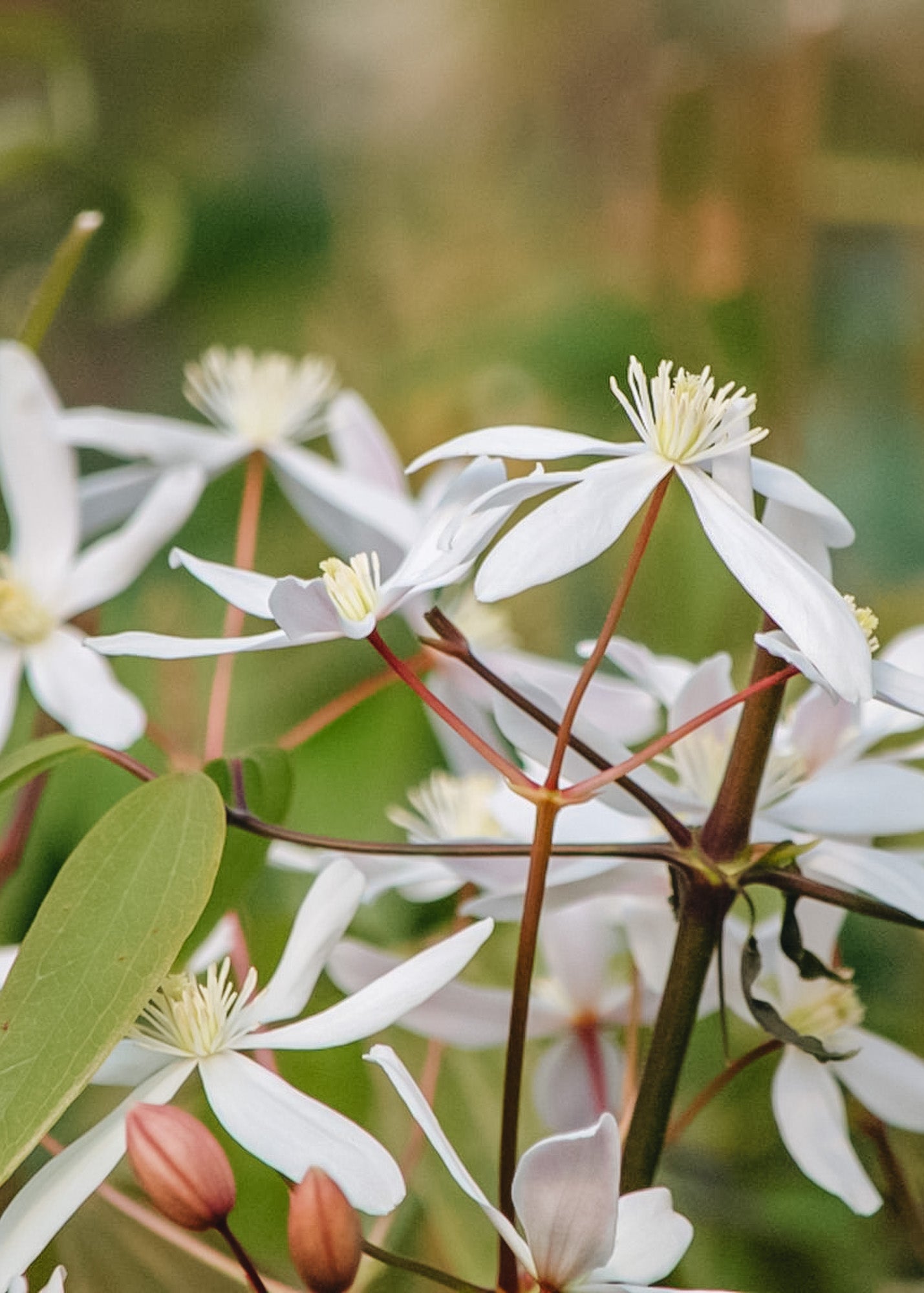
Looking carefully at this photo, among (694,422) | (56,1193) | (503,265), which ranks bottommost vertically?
(56,1193)

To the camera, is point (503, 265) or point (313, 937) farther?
point (503, 265)

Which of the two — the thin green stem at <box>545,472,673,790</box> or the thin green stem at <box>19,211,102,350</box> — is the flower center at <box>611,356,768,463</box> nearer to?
the thin green stem at <box>545,472,673,790</box>

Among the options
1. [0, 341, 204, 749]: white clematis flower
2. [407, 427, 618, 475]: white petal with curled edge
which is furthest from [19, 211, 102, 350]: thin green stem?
[407, 427, 618, 475]: white petal with curled edge

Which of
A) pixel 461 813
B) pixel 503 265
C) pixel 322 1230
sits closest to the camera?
pixel 322 1230

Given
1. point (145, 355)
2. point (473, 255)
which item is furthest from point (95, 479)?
point (473, 255)

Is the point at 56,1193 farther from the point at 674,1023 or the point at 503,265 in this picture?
the point at 503,265

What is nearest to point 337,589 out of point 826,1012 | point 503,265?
point 826,1012

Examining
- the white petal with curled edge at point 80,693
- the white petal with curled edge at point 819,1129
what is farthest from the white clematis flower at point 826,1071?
the white petal with curled edge at point 80,693
